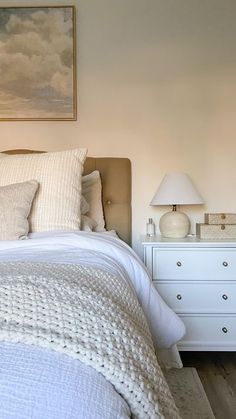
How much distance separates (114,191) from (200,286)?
2.74 feet

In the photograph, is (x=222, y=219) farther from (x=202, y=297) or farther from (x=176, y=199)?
(x=202, y=297)

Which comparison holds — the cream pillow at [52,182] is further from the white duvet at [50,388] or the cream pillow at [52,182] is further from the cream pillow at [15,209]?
the white duvet at [50,388]

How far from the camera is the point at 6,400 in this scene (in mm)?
526

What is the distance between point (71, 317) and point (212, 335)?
5.36ft

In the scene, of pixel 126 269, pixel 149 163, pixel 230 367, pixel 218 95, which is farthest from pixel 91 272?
pixel 218 95

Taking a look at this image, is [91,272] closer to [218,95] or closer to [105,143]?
[105,143]

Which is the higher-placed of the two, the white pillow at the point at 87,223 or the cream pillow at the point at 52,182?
the cream pillow at the point at 52,182

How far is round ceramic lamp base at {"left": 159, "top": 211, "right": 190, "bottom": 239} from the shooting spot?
92.4 inches

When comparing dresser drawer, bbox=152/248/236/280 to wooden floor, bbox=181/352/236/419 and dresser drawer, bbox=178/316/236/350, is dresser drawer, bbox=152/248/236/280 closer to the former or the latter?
dresser drawer, bbox=178/316/236/350

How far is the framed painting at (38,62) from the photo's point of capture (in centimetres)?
258

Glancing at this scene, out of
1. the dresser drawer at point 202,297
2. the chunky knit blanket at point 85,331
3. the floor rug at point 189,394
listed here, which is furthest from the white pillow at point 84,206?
the chunky knit blanket at point 85,331

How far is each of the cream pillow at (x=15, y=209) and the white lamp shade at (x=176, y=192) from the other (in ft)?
2.77

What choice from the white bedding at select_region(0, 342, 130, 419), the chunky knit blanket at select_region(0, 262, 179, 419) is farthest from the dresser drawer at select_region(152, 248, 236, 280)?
the white bedding at select_region(0, 342, 130, 419)

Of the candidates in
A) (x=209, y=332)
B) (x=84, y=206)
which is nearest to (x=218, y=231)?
(x=209, y=332)
